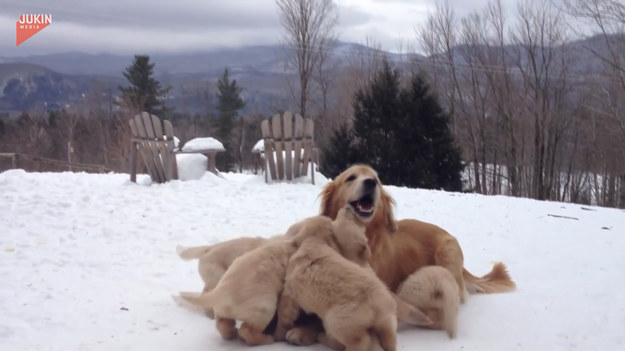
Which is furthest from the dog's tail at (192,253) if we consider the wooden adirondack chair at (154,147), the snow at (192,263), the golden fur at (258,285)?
the wooden adirondack chair at (154,147)

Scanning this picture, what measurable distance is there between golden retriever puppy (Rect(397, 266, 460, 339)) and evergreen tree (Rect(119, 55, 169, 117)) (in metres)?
40.4

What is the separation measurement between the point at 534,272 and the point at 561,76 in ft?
98.8

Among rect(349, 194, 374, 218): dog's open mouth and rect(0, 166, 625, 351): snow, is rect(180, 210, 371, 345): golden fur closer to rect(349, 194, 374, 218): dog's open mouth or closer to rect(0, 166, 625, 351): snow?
rect(0, 166, 625, 351): snow

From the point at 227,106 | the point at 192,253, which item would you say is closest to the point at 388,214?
the point at 192,253

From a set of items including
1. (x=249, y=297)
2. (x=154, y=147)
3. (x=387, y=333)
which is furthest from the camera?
(x=154, y=147)

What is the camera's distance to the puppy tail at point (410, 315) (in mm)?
3785

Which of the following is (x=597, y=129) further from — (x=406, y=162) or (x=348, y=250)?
(x=348, y=250)

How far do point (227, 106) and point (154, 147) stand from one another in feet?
127

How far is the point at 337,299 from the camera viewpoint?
11.0 feet

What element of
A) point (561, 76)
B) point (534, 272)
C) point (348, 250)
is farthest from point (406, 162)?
point (348, 250)

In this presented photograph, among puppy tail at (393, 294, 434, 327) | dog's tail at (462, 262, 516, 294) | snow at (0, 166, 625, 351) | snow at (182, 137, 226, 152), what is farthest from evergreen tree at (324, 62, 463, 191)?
puppy tail at (393, 294, 434, 327)

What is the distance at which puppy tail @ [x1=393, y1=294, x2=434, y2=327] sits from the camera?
12.4 ft

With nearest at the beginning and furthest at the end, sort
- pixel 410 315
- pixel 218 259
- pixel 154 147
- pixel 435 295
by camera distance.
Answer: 1. pixel 410 315
2. pixel 435 295
3. pixel 218 259
4. pixel 154 147

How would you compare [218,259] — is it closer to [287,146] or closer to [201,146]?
[287,146]
